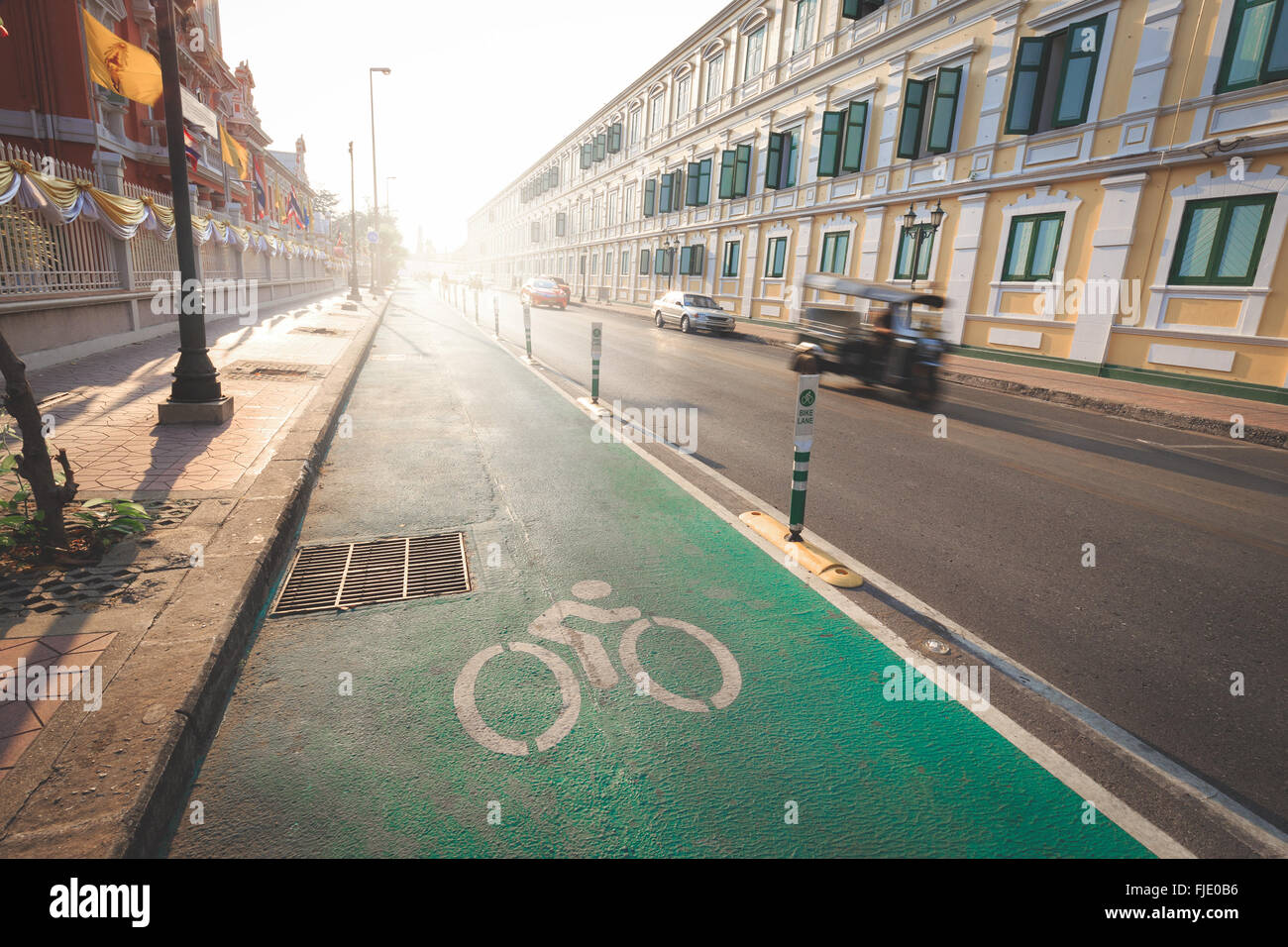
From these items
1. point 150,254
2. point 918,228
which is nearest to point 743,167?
point 918,228

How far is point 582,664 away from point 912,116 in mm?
22362

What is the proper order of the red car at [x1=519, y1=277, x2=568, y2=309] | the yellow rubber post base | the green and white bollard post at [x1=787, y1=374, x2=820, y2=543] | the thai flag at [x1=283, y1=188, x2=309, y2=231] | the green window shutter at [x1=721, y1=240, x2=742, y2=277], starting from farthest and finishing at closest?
the thai flag at [x1=283, y1=188, x2=309, y2=231] → the red car at [x1=519, y1=277, x2=568, y2=309] → the green window shutter at [x1=721, y1=240, x2=742, y2=277] → the green and white bollard post at [x1=787, y1=374, x2=820, y2=543] → the yellow rubber post base

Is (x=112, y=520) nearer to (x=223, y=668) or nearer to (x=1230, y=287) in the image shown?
(x=223, y=668)

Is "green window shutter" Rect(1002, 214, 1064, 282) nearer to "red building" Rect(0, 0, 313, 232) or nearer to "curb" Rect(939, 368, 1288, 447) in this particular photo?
"curb" Rect(939, 368, 1288, 447)

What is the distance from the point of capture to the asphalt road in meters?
3.23

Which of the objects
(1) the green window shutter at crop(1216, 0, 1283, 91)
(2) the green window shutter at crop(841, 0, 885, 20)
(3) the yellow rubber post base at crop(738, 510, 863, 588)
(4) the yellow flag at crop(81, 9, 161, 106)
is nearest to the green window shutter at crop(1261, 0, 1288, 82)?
(1) the green window shutter at crop(1216, 0, 1283, 91)

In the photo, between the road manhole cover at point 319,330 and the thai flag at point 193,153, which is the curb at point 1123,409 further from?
the thai flag at point 193,153

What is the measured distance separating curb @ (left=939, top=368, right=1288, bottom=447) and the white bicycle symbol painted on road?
9715 millimetres

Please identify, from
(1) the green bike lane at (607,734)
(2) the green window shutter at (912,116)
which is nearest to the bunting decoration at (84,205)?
(1) the green bike lane at (607,734)

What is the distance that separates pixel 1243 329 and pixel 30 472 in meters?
18.1

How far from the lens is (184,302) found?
6.86m

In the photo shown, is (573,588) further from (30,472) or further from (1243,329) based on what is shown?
(1243,329)

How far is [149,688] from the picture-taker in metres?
2.74

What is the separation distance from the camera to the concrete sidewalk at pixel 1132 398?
1070cm
